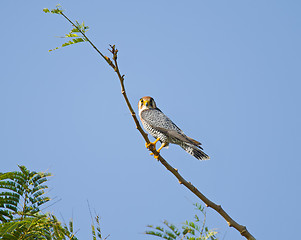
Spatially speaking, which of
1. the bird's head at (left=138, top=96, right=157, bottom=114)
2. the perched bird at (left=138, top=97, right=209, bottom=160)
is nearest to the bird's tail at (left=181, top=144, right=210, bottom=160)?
the perched bird at (left=138, top=97, right=209, bottom=160)

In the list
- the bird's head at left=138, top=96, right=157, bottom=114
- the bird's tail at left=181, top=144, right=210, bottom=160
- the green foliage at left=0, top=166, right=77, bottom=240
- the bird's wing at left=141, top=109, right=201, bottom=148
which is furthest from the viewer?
the bird's head at left=138, top=96, right=157, bottom=114

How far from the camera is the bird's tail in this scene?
7.48 m

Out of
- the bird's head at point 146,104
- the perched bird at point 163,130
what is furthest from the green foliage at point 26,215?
the bird's head at point 146,104

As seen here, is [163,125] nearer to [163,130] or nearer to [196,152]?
[163,130]

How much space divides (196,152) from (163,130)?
3.28 feet

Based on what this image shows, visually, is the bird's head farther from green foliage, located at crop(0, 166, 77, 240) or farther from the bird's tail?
green foliage, located at crop(0, 166, 77, 240)

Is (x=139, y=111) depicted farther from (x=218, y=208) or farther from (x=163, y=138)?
(x=218, y=208)

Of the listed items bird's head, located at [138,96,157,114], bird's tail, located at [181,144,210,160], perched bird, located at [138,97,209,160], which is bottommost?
bird's tail, located at [181,144,210,160]

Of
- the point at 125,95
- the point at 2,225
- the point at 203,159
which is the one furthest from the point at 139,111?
the point at 2,225

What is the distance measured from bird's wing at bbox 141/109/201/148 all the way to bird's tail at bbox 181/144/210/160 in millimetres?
94

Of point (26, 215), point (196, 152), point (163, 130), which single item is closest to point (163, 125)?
point (163, 130)

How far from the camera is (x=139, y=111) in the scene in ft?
31.8

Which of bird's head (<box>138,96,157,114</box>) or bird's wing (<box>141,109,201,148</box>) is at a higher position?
bird's head (<box>138,96,157,114</box>)

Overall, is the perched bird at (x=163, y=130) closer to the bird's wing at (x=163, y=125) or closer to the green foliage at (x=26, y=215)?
the bird's wing at (x=163, y=125)
